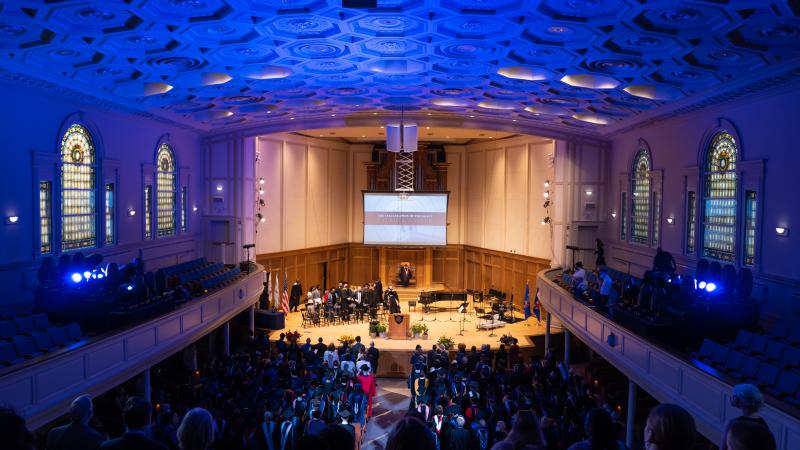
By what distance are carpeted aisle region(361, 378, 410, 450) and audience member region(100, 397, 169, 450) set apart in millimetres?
11373

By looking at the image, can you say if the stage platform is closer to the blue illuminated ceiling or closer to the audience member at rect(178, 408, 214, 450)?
the blue illuminated ceiling

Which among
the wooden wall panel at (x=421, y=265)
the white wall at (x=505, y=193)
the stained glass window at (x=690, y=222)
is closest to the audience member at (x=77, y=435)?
the stained glass window at (x=690, y=222)

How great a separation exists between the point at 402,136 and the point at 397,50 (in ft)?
25.7

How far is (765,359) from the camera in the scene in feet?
30.4

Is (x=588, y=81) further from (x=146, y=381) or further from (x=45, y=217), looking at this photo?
(x=45, y=217)

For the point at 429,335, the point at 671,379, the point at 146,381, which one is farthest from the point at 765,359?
the point at 429,335

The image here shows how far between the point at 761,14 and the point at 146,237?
1697cm

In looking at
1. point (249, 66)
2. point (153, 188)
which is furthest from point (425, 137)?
point (249, 66)

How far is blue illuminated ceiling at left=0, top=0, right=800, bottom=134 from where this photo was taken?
9664mm

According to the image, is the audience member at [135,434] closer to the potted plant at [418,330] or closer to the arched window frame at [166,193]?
the arched window frame at [166,193]

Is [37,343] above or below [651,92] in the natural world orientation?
below

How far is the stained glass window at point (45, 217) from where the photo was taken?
13992mm

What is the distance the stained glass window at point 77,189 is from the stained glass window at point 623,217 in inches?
658

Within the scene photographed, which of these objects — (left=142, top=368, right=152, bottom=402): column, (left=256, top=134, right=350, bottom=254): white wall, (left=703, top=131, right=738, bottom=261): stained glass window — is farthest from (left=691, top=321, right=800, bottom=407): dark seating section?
(left=256, top=134, right=350, bottom=254): white wall
